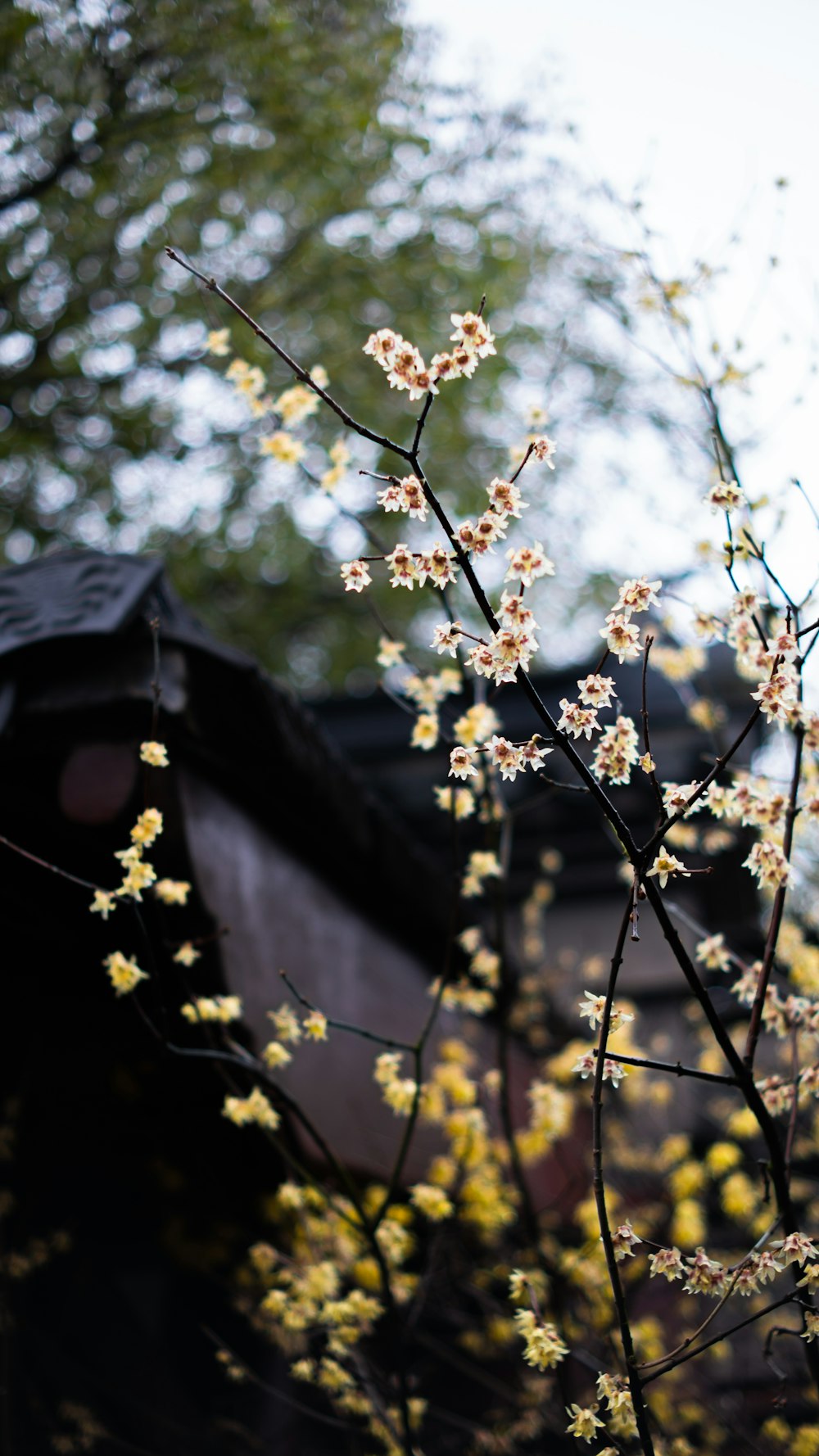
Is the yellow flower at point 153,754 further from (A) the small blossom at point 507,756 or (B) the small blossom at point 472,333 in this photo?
(B) the small blossom at point 472,333

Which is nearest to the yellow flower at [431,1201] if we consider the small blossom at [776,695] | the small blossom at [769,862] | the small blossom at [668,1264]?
the small blossom at [668,1264]

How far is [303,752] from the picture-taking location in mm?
2654

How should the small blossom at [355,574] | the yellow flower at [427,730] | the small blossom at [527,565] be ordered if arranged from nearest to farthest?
the small blossom at [527,565] < the small blossom at [355,574] < the yellow flower at [427,730]

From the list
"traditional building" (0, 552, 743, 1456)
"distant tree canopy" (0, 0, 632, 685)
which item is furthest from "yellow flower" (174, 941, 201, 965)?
"distant tree canopy" (0, 0, 632, 685)

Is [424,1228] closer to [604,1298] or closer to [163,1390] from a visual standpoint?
[604,1298]

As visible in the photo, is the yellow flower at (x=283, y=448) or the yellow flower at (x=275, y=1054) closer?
the yellow flower at (x=275, y=1054)

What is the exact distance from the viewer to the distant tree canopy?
419cm

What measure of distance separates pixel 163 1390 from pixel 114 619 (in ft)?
7.63

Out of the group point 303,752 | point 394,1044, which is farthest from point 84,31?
point 394,1044

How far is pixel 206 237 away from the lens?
18.6 feet

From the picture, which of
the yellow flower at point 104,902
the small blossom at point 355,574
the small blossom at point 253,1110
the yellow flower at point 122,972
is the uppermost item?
the small blossom at point 355,574

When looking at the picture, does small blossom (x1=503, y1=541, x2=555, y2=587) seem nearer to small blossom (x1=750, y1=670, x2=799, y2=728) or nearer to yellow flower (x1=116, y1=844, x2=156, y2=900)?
small blossom (x1=750, y1=670, x2=799, y2=728)

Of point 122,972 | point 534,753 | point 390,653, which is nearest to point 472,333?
point 534,753

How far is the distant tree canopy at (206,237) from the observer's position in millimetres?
4188
